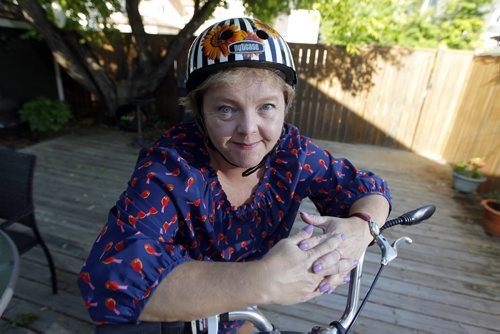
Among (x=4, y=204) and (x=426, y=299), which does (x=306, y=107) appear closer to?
(x=426, y=299)

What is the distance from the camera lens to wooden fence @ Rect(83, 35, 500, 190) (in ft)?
20.0

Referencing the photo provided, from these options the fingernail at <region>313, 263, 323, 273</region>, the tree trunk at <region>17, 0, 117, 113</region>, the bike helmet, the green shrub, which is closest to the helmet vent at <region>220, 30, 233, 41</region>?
the bike helmet

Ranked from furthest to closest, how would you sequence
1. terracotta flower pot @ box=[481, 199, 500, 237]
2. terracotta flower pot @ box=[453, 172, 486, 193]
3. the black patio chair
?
terracotta flower pot @ box=[453, 172, 486, 193]
terracotta flower pot @ box=[481, 199, 500, 237]
the black patio chair

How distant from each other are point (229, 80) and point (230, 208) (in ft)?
1.80

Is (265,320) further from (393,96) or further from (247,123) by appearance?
(393,96)

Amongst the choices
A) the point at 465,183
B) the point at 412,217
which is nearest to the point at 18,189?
the point at 412,217

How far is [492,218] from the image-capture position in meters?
3.82

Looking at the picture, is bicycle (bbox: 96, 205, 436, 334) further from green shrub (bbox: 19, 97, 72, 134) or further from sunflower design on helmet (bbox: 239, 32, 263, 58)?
green shrub (bbox: 19, 97, 72, 134)

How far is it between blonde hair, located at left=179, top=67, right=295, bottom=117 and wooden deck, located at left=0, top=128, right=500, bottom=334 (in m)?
2.01

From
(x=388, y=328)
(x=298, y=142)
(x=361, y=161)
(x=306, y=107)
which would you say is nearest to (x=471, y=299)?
(x=388, y=328)

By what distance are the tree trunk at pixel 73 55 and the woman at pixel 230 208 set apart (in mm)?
6754

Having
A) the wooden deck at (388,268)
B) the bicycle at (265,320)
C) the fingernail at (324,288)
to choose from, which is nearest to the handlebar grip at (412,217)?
the bicycle at (265,320)

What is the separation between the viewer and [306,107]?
7.65 m

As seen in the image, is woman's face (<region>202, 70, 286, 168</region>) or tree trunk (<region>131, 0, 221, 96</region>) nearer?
woman's face (<region>202, 70, 286, 168</region>)
